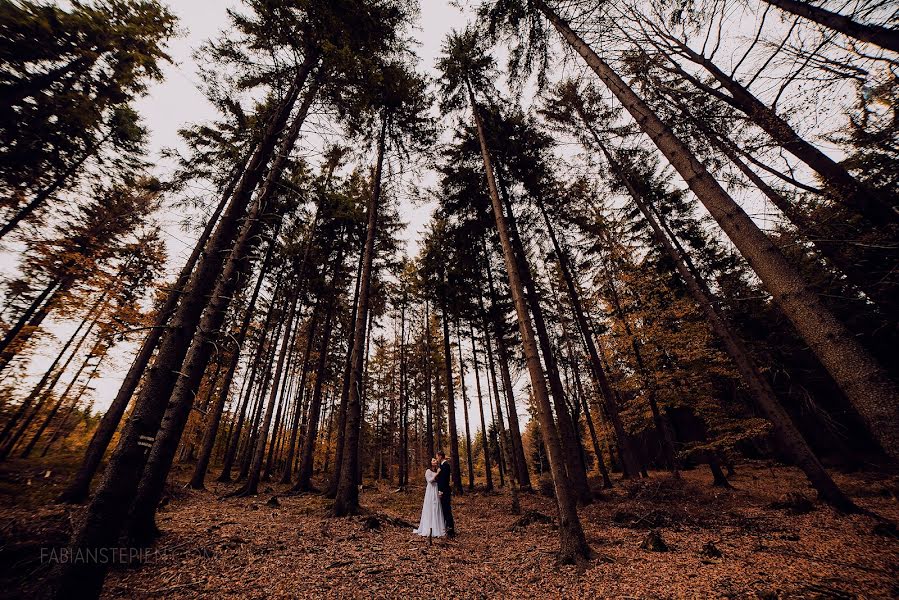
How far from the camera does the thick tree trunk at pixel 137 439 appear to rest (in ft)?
9.59

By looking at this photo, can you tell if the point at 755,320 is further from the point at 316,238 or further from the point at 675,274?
the point at 316,238

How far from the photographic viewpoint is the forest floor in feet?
12.6

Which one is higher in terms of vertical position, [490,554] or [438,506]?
[438,506]

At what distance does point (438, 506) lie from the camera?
23.2 feet

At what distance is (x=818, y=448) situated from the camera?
1622 cm

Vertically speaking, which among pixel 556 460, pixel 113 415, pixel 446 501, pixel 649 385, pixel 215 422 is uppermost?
pixel 649 385

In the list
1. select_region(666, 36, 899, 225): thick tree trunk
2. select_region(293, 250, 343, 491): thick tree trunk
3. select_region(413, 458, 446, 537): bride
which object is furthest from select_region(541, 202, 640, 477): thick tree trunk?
select_region(293, 250, 343, 491): thick tree trunk

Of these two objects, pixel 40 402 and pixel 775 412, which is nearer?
pixel 775 412

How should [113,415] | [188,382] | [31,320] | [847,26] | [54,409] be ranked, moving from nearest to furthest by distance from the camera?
[847,26]
[188,382]
[113,415]
[31,320]
[54,409]

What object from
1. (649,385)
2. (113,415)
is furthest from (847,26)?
(113,415)

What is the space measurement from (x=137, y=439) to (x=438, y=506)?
6.04m

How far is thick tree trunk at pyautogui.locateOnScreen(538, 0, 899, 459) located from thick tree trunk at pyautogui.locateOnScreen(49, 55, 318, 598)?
6762mm

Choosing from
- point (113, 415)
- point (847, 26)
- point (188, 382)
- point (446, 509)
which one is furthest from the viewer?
point (113, 415)

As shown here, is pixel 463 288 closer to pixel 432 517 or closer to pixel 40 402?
pixel 432 517
